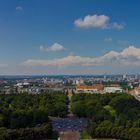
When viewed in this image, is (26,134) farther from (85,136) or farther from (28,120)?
(28,120)

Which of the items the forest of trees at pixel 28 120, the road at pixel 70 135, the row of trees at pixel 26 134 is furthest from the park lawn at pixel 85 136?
the forest of trees at pixel 28 120

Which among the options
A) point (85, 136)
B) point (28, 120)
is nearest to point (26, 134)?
point (85, 136)

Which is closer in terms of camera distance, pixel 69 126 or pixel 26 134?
pixel 26 134

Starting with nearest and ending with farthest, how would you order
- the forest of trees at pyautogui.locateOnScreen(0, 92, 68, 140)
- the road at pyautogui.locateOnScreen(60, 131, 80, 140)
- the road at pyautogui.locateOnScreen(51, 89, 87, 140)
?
the forest of trees at pyautogui.locateOnScreen(0, 92, 68, 140) < the road at pyautogui.locateOnScreen(60, 131, 80, 140) < the road at pyautogui.locateOnScreen(51, 89, 87, 140)

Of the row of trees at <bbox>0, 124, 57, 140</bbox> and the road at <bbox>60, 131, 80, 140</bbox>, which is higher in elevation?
the row of trees at <bbox>0, 124, 57, 140</bbox>

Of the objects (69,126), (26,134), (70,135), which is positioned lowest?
(70,135)

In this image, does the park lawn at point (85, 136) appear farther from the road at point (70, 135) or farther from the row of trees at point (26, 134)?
the row of trees at point (26, 134)

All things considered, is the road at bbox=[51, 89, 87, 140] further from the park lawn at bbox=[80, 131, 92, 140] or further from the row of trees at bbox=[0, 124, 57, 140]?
the row of trees at bbox=[0, 124, 57, 140]

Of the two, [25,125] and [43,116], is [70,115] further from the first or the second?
[25,125]

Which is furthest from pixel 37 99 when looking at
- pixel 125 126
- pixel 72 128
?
pixel 125 126

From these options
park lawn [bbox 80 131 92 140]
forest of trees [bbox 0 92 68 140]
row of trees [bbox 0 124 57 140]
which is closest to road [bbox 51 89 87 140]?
park lawn [bbox 80 131 92 140]

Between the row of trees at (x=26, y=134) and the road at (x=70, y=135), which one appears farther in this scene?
the road at (x=70, y=135)

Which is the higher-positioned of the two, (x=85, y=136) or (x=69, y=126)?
(x=69, y=126)
